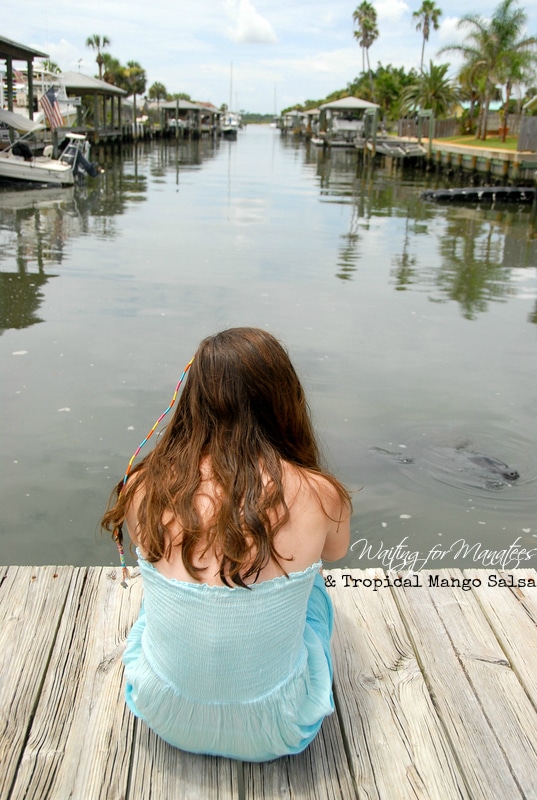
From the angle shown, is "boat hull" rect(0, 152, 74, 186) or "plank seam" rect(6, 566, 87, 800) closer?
"plank seam" rect(6, 566, 87, 800)

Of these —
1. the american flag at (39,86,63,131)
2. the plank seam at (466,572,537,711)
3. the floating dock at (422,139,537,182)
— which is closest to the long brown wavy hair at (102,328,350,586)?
the plank seam at (466,572,537,711)

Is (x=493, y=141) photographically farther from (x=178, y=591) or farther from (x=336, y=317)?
(x=178, y=591)

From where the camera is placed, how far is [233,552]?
1.45m

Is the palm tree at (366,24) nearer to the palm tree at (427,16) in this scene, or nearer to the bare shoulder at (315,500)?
the palm tree at (427,16)

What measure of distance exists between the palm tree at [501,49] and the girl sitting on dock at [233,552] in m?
37.0

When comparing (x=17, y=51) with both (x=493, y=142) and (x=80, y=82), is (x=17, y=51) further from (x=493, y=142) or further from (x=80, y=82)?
(x=493, y=142)

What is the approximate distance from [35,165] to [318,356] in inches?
598

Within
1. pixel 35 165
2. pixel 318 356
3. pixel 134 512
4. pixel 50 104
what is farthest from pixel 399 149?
pixel 134 512

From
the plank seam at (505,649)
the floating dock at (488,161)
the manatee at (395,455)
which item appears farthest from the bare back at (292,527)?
the floating dock at (488,161)

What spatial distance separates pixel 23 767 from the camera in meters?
1.68

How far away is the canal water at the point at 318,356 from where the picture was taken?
3.90 metres

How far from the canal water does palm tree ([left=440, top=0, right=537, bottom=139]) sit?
79.7ft

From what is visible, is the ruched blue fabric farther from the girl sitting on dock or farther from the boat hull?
the boat hull

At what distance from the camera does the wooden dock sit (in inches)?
65.0
